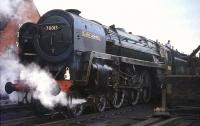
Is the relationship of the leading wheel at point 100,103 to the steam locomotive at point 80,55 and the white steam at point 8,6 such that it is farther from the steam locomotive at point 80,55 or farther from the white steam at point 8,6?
the white steam at point 8,6

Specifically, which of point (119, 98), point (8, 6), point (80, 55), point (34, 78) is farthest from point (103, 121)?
point (8, 6)

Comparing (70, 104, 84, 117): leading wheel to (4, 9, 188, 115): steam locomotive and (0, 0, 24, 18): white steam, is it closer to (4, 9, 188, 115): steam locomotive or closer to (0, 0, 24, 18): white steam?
(4, 9, 188, 115): steam locomotive

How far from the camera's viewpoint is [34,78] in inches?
395

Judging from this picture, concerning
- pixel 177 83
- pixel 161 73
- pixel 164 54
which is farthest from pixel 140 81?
pixel 177 83

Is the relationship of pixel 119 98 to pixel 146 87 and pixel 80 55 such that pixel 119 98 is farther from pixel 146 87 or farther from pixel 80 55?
pixel 80 55

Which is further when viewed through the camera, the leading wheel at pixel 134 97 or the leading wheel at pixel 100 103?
the leading wheel at pixel 134 97

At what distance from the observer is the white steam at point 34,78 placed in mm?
9750

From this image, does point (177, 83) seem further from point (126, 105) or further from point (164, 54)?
point (164, 54)

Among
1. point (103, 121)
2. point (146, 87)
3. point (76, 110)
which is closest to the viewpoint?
point (103, 121)

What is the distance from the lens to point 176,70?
19.8m

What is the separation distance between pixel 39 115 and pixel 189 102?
4.27 m

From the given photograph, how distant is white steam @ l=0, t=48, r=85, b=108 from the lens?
9.75 meters

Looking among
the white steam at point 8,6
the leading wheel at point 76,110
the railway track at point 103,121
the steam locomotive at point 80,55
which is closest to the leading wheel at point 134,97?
the steam locomotive at point 80,55

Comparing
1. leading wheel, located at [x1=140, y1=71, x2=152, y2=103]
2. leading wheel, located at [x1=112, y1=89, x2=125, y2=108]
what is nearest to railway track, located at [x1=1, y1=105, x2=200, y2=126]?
leading wheel, located at [x1=112, y1=89, x2=125, y2=108]
